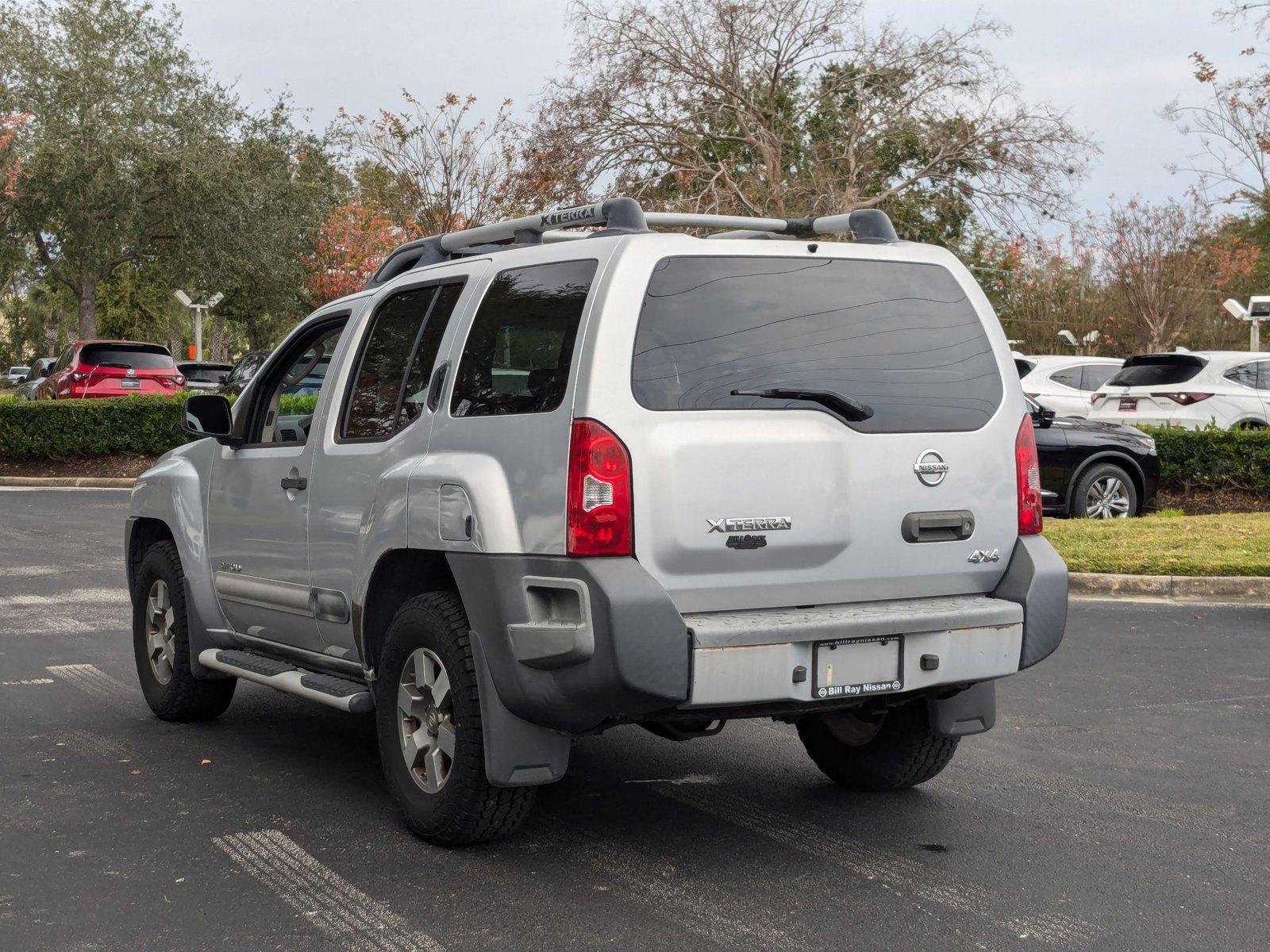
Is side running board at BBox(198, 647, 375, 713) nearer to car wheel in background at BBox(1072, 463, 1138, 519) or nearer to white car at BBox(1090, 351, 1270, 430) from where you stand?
car wheel in background at BBox(1072, 463, 1138, 519)

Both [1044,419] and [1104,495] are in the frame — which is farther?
[1104,495]

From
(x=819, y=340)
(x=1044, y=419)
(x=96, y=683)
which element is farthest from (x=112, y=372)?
(x=819, y=340)

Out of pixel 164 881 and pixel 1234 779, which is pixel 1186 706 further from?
pixel 164 881

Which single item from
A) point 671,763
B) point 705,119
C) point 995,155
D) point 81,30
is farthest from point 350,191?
point 671,763

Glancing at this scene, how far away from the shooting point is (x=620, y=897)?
4.47 meters

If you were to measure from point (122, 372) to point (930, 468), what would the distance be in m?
23.5

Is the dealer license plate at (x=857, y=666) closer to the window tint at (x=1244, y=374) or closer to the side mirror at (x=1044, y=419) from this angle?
the side mirror at (x=1044, y=419)

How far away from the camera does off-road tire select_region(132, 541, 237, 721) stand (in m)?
6.77

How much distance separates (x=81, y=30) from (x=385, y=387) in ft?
113

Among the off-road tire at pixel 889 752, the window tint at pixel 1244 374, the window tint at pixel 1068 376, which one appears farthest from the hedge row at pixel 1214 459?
the off-road tire at pixel 889 752

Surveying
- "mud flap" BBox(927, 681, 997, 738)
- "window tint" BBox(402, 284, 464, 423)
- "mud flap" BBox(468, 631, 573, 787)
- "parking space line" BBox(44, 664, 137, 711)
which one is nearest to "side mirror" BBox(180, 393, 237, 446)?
"window tint" BBox(402, 284, 464, 423)

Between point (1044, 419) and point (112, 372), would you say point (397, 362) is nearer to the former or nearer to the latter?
point (1044, 419)

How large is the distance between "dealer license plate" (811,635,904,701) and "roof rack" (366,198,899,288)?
1.44m

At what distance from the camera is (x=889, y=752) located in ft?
18.4
